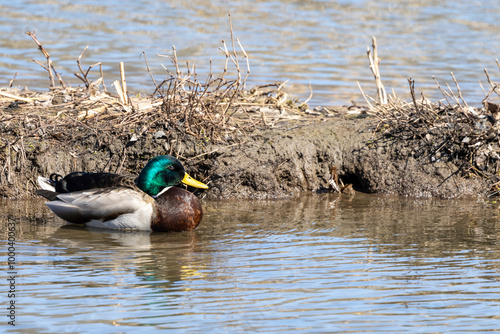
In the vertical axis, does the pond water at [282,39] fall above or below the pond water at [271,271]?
above

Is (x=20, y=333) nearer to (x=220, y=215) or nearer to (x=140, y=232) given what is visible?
(x=140, y=232)

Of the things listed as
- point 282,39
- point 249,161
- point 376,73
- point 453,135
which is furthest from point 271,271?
point 282,39

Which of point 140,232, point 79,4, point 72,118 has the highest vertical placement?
point 79,4

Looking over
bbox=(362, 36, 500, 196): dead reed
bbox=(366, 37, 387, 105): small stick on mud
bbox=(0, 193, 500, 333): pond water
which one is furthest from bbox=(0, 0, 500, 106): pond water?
bbox=(0, 193, 500, 333): pond water

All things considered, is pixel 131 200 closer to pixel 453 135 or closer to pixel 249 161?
pixel 249 161

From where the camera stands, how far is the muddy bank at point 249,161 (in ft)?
27.6

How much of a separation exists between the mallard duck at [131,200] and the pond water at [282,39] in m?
4.19

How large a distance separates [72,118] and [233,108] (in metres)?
1.87

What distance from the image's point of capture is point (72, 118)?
28.3 ft

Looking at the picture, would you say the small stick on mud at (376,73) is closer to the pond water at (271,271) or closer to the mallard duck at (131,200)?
the pond water at (271,271)

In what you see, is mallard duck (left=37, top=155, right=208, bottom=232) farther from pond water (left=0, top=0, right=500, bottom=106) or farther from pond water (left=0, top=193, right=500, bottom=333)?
pond water (left=0, top=0, right=500, bottom=106)

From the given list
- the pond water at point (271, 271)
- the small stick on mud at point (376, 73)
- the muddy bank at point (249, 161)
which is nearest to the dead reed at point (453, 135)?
the muddy bank at point (249, 161)

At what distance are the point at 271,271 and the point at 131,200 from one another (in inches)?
80.1

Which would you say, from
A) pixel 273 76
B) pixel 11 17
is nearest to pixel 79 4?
pixel 11 17
